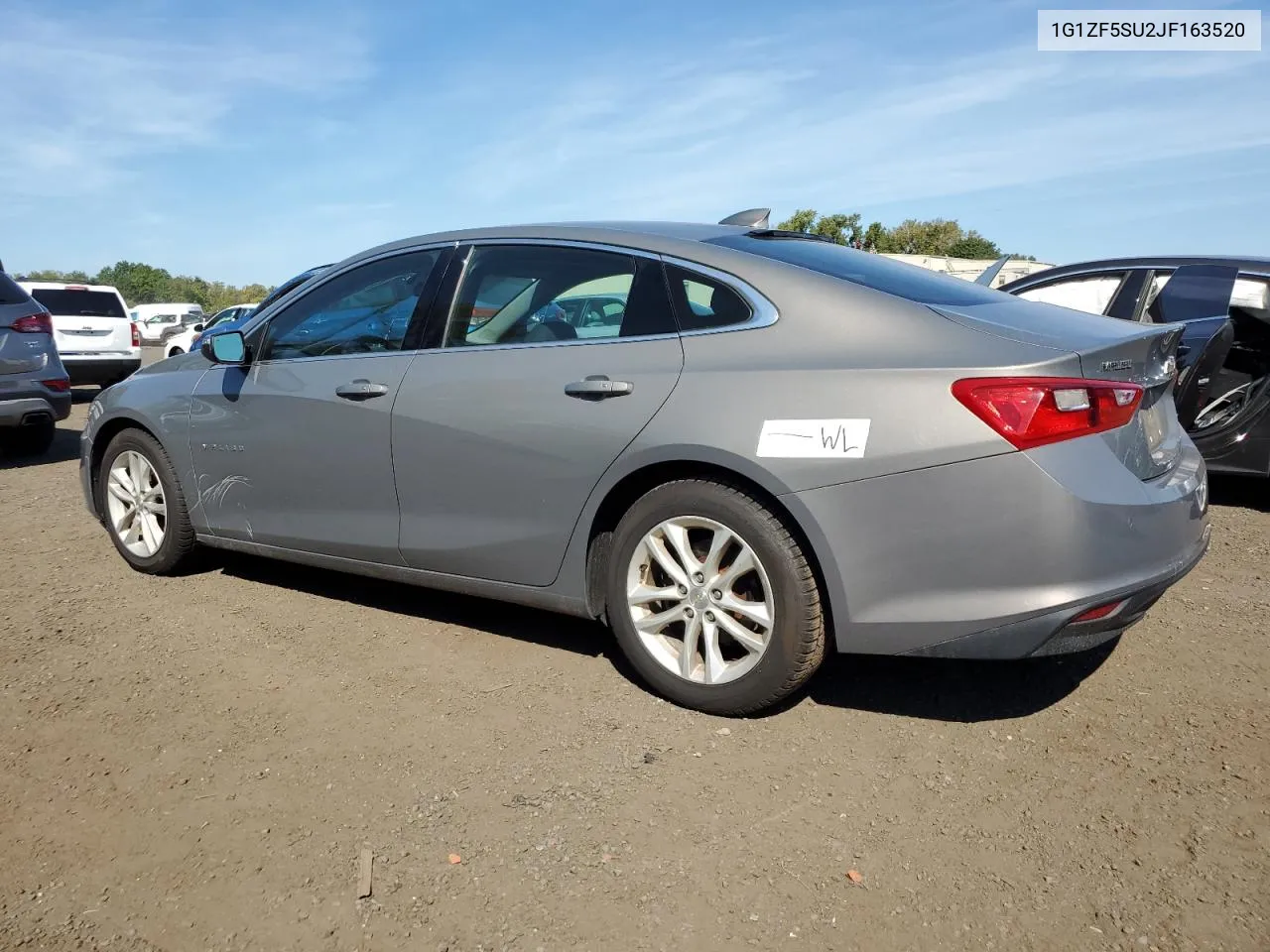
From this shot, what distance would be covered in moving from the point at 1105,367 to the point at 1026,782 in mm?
1189

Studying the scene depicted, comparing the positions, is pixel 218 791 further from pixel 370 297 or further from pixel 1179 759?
pixel 1179 759

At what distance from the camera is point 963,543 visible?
279 centimetres

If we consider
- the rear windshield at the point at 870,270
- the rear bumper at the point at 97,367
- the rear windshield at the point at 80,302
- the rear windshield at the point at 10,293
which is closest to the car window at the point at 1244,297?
the rear windshield at the point at 870,270

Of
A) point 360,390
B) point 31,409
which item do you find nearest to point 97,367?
point 31,409

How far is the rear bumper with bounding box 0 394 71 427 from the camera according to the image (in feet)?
26.7

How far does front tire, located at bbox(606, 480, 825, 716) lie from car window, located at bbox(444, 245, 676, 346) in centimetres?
64

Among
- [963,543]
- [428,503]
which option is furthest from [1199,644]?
[428,503]

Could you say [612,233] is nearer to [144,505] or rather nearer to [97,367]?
[144,505]

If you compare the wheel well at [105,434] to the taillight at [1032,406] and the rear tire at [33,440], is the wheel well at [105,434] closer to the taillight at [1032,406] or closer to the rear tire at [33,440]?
the taillight at [1032,406]

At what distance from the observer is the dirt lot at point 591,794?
229cm

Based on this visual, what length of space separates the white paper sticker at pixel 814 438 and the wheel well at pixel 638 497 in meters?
0.14

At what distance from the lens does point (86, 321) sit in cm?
1385

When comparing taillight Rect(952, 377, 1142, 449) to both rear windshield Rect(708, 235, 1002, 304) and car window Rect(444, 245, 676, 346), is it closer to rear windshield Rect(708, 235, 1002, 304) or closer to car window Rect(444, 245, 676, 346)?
rear windshield Rect(708, 235, 1002, 304)

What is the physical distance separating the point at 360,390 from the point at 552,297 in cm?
87
